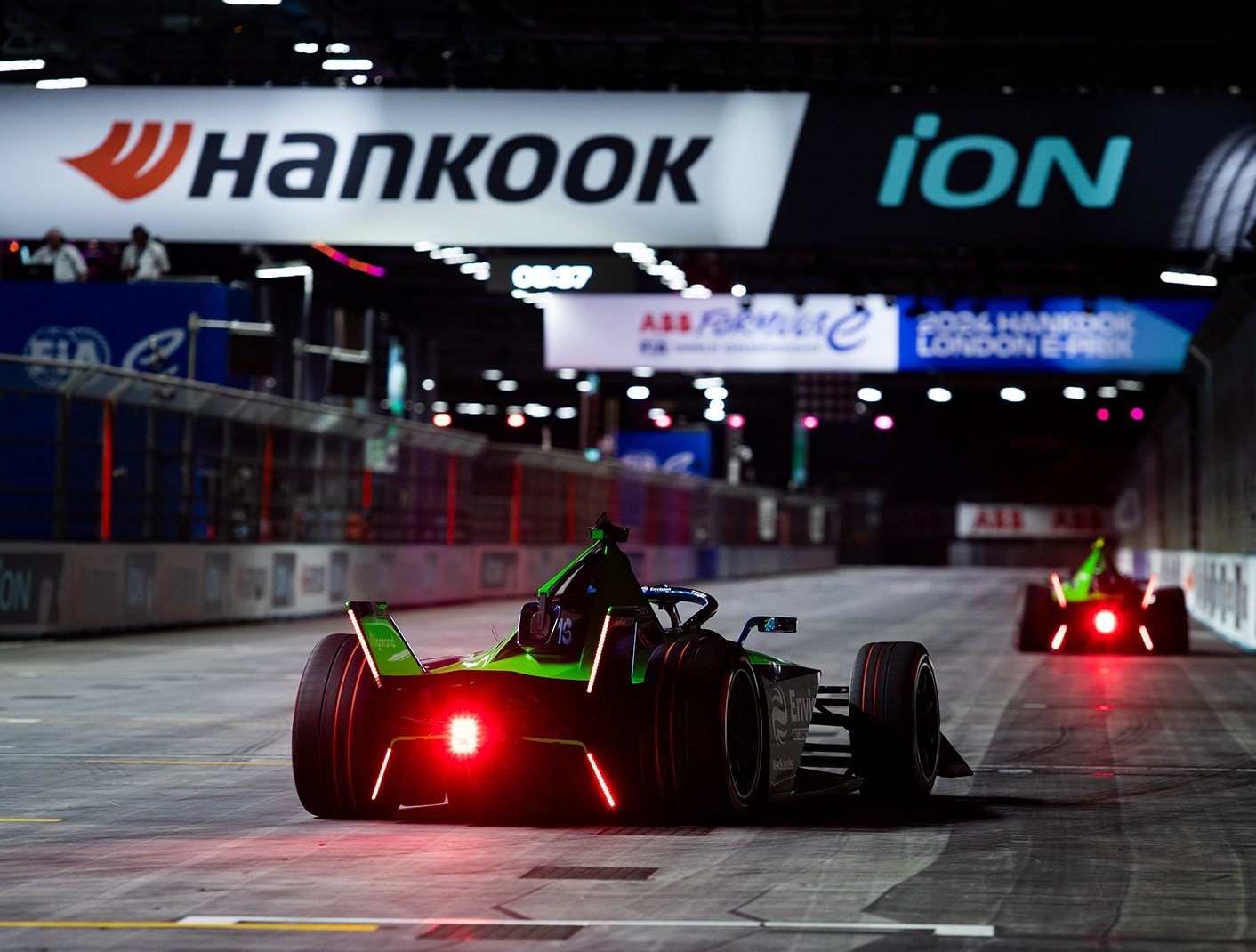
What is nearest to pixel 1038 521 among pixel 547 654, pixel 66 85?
pixel 66 85

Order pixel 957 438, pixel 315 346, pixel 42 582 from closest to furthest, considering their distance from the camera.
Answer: pixel 42 582 → pixel 315 346 → pixel 957 438

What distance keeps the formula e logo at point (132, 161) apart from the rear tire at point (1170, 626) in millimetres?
13171

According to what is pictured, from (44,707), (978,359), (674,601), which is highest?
(978,359)

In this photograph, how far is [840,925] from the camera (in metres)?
5.96

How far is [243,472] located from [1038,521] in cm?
6697

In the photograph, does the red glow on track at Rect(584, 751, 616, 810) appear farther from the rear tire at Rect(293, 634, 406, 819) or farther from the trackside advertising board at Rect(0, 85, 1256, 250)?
the trackside advertising board at Rect(0, 85, 1256, 250)

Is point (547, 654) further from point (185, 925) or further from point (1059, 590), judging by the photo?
point (1059, 590)

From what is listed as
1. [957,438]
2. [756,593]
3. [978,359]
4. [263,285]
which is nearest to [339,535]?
[263,285]

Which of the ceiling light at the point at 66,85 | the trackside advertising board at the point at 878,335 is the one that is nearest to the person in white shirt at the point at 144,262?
the ceiling light at the point at 66,85

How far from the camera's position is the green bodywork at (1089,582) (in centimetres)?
2191

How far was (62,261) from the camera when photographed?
2783cm

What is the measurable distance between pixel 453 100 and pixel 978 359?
47.1ft

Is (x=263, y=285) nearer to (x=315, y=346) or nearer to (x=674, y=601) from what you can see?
(x=315, y=346)

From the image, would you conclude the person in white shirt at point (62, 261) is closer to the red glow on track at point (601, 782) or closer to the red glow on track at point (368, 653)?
the red glow on track at point (368, 653)
